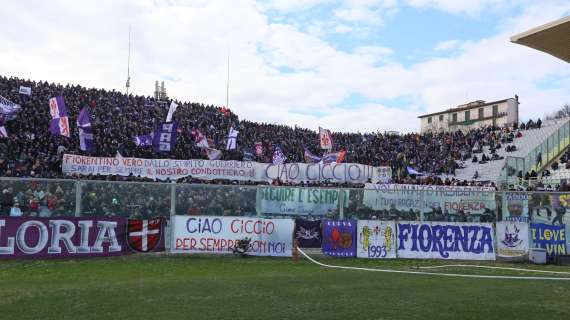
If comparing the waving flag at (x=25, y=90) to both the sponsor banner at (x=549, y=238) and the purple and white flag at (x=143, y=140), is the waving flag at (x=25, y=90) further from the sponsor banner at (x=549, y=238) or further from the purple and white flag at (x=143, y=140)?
the sponsor banner at (x=549, y=238)

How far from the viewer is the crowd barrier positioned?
17.0 metres

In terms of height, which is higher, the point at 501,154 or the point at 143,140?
the point at 501,154

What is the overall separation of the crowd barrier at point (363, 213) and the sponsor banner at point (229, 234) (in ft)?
0.10

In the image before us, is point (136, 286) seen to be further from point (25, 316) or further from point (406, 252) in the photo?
point (406, 252)

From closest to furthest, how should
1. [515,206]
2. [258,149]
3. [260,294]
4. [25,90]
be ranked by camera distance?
[260,294]
[515,206]
[25,90]
[258,149]

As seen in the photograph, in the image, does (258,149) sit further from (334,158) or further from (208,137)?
(334,158)

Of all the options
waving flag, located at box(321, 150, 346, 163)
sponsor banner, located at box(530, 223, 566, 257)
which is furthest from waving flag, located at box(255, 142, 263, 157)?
sponsor banner, located at box(530, 223, 566, 257)

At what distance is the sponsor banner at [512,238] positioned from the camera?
17.3 metres

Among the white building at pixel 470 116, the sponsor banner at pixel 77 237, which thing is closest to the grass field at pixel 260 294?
the sponsor banner at pixel 77 237

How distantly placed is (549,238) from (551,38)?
501 inches

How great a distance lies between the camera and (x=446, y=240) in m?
17.5

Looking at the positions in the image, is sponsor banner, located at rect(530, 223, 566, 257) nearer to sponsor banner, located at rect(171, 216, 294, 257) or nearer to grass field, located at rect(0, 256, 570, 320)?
grass field, located at rect(0, 256, 570, 320)

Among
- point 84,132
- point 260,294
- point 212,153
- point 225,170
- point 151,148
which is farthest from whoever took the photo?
point 151,148

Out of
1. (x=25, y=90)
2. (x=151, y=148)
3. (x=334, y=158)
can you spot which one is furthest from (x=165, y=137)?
(x=25, y=90)
